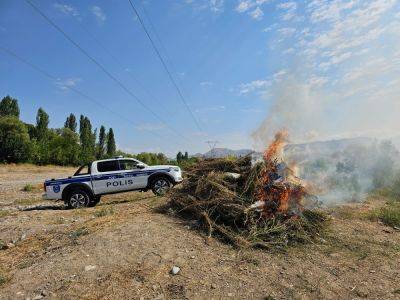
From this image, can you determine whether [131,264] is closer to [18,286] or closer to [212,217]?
[18,286]

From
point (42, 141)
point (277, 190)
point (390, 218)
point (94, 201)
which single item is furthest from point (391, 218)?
point (42, 141)

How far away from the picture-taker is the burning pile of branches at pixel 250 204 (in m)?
8.17

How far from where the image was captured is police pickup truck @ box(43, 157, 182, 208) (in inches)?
566

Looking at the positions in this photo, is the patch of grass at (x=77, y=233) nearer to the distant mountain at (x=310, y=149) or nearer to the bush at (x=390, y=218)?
the distant mountain at (x=310, y=149)

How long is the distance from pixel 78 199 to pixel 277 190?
8721mm

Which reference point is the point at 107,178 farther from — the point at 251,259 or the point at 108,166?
the point at 251,259

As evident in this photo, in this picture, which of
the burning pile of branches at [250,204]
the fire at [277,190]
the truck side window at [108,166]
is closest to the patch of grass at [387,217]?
the burning pile of branches at [250,204]

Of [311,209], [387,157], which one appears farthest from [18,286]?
[387,157]

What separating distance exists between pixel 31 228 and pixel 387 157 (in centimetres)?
1841

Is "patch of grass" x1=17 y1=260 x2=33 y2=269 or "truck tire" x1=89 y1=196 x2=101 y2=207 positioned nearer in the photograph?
"patch of grass" x1=17 y1=260 x2=33 y2=269

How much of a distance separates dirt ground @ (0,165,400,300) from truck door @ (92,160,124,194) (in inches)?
208

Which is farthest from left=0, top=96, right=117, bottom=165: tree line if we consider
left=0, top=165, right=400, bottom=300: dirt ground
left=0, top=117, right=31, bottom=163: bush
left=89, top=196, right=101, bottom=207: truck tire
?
left=0, top=165, right=400, bottom=300: dirt ground

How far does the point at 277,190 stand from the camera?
30.1 feet

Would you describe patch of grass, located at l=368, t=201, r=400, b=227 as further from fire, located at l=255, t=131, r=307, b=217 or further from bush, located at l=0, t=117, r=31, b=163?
bush, located at l=0, t=117, r=31, b=163
